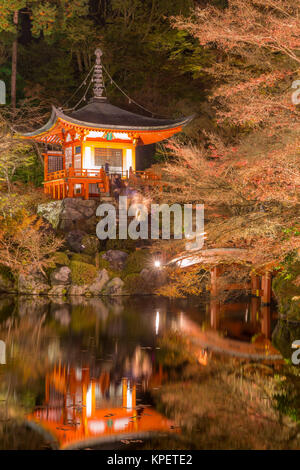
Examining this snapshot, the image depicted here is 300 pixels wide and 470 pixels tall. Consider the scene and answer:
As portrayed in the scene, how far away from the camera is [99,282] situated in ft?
77.7

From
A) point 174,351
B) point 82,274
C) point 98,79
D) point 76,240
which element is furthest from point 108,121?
point 174,351

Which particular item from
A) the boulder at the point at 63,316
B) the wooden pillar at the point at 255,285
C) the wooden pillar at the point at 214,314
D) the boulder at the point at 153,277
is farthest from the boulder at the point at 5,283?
the wooden pillar at the point at 255,285

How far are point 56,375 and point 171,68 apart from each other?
24.8m

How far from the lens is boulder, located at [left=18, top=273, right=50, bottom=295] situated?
23.6 metres

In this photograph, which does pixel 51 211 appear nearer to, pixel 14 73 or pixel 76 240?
pixel 76 240

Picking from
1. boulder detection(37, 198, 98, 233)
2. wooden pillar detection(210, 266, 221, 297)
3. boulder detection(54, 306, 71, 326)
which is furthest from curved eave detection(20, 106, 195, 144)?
boulder detection(54, 306, 71, 326)

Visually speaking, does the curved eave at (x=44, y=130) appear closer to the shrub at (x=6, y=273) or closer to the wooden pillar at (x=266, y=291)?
the shrub at (x=6, y=273)

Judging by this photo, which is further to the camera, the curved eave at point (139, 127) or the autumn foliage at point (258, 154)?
the curved eave at point (139, 127)

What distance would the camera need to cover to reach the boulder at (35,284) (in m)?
23.6

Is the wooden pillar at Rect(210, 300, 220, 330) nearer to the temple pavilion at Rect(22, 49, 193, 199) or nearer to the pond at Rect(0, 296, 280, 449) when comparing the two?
the pond at Rect(0, 296, 280, 449)

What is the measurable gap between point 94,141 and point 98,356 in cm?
1891

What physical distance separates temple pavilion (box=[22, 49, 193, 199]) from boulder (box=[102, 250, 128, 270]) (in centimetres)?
396

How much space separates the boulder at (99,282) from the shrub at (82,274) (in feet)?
0.55

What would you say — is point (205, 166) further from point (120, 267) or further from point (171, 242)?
point (120, 267)
